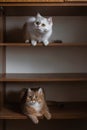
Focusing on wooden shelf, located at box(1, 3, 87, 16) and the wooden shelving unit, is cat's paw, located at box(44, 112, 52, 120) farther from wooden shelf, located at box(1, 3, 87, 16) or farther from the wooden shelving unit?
wooden shelf, located at box(1, 3, 87, 16)

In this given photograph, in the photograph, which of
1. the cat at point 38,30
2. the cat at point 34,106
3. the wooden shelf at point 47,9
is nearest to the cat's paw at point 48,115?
the cat at point 34,106

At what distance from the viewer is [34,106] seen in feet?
5.86

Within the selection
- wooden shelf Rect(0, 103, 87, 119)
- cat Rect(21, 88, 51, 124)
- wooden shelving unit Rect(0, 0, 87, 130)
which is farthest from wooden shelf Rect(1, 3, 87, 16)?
wooden shelf Rect(0, 103, 87, 119)

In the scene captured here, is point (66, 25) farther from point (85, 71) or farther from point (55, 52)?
point (85, 71)

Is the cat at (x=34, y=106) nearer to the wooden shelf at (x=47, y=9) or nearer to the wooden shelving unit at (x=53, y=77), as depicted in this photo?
the wooden shelving unit at (x=53, y=77)

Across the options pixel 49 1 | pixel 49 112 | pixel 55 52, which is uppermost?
pixel 49 1

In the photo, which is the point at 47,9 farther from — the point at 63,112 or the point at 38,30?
the point at 63,112

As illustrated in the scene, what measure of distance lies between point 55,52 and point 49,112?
53 centimetres

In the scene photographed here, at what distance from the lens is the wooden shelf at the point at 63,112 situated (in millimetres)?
1801

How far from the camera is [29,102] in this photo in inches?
70.1

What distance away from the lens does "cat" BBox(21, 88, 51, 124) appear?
1.78 meters

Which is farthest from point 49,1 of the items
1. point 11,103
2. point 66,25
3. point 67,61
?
point 11,103

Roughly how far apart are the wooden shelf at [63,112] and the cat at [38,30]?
0.54 meters

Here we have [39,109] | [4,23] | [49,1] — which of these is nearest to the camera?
[49,1]
